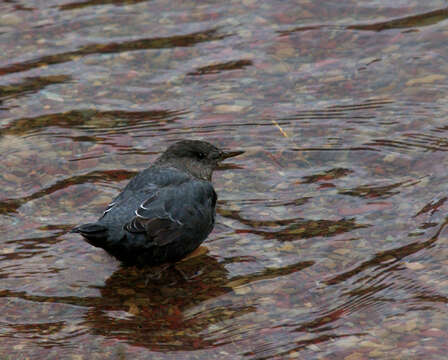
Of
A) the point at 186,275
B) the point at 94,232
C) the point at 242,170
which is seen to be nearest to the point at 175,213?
the point at 186,275

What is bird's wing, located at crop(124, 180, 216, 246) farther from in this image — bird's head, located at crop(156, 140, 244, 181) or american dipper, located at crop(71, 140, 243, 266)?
bird's head, located at crop(156, 140, 244, 181)

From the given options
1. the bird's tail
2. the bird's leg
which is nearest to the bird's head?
the bird's leg

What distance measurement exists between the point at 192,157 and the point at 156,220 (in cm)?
108

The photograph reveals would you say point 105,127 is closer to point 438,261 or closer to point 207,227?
point 207,227

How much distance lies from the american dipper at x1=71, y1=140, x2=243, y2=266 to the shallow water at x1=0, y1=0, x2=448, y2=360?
278 mm

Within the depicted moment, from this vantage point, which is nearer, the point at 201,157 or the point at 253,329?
the point at 253,329

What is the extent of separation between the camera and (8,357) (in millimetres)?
5113

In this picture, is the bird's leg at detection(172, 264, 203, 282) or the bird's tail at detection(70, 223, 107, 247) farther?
the bird's leg at detection(172, 264, 203, 282)

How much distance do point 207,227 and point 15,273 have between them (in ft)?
4.40

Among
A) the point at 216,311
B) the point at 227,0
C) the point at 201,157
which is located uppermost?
the point at 227,0

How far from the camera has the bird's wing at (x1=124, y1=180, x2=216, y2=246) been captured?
19.1 feet

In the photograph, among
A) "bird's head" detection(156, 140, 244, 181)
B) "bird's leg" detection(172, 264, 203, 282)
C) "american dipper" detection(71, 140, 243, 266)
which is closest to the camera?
"american dipper" detection(71, 140, 243, 266)

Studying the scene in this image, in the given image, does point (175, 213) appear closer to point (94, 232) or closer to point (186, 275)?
point (186, 275)

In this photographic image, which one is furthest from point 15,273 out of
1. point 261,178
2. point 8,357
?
point 261,178
